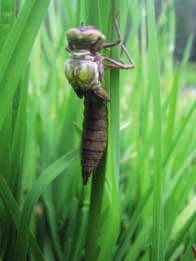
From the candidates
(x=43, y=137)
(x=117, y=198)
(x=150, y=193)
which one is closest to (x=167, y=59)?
(x=43, y=137)

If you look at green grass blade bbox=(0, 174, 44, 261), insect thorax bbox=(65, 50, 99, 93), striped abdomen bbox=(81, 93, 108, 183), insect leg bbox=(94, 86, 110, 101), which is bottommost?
green grass blade bbox=(0, 174, 44, 261)

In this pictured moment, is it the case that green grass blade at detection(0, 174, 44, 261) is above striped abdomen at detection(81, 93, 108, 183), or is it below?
below

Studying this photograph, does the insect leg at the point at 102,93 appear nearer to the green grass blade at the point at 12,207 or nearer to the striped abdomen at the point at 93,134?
the striped abdomen at the point at 93,134

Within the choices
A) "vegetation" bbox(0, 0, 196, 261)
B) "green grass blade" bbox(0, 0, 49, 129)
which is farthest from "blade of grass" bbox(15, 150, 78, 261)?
"green grass blade" bbox(0, 0, 49, 129)

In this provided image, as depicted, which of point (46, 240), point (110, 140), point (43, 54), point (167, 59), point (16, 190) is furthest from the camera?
point (43, 54)

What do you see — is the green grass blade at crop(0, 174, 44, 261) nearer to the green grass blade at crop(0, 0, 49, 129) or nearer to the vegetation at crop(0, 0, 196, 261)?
the vegetation at crop(0, 0, 196, 261)

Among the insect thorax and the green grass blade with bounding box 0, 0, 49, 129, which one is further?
the insect thorax

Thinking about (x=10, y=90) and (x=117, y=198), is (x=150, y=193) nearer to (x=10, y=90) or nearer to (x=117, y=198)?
(x=117, y=198)

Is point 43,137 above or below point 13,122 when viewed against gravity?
below

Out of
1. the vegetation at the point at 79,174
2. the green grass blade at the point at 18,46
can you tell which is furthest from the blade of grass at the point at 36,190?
the green grass blade at the point at 18,46
